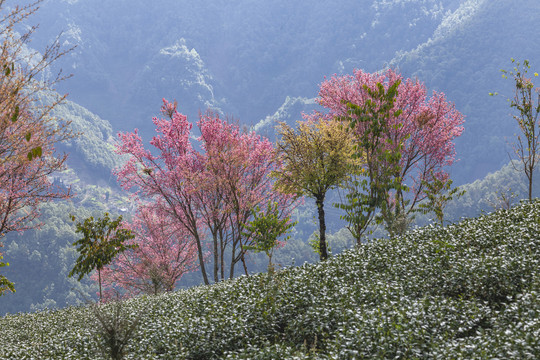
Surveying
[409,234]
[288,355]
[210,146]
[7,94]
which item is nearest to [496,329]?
[288,355]

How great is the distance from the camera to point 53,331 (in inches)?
533

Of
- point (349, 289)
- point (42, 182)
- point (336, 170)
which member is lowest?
point (349, 289)

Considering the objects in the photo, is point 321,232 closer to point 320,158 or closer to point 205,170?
point 320,158

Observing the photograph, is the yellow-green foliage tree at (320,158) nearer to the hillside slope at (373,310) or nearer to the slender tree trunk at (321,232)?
the slender tree trunk at (321,232)

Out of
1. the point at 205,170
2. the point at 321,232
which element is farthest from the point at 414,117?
Result: the point at 205,170

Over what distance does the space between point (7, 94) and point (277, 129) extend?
1193 cm

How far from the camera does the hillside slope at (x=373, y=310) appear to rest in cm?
763

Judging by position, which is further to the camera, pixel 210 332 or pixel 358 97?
pixel 358 97

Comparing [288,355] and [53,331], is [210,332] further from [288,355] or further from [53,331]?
[53,331]

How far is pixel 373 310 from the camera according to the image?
880 cm

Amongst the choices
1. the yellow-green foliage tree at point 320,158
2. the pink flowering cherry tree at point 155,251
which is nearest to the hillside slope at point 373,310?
the yellow-green foliage tree at point 320,158

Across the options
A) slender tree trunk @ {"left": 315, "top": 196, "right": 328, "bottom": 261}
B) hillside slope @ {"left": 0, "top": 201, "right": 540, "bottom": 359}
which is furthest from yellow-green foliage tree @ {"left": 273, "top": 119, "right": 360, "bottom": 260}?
hillside slope @ {"left": 0, "top": 201, "right": 540, "bottom": 359}

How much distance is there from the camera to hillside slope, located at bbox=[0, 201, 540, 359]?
7.63m

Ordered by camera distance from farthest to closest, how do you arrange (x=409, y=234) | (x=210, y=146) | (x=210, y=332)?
(x=210, y=146) < (x=409, y=234) < (x=210, y=332)
